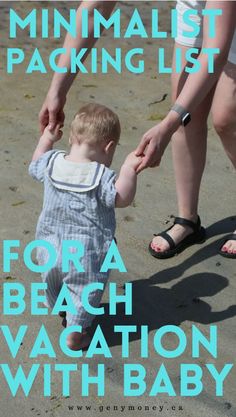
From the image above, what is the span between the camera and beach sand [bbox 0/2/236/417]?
3.12 m

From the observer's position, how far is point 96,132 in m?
3.29

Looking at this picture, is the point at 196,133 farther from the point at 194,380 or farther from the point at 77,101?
the point at 77,101

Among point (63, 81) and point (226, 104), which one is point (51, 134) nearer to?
point (63, 81)

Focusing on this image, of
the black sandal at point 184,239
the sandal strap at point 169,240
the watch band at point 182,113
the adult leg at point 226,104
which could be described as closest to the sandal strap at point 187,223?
the black sandal at point 184,239

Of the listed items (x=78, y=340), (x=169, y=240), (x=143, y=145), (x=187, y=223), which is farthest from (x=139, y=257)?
(x=143, y=145)

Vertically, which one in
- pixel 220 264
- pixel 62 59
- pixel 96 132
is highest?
pixel 62 59

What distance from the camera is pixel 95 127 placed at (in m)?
3.29

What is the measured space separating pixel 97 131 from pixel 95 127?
0.06 ft

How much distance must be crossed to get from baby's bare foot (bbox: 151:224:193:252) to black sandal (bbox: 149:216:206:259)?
1 cm

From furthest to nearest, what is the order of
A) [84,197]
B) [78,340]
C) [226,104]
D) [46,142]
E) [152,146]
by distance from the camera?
[226,104] → [46,142] → [78,340] → [84,197] → [152,146]

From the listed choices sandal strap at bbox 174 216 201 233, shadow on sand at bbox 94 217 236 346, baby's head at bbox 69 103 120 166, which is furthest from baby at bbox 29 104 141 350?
sandal strap at bbox 174 216 201 233

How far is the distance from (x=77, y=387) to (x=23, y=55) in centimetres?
391

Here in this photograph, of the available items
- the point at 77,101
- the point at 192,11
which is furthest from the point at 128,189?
the point at 77,101

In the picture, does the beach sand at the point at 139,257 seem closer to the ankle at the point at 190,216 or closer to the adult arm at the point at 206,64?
the ankle at the point at 190,216
